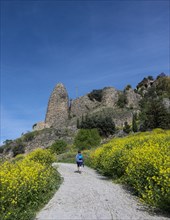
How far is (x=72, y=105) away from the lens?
7806 centimetres

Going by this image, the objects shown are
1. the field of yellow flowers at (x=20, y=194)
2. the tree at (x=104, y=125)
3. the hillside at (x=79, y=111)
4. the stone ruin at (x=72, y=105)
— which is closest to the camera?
the field of yellow flowers at (x=20, y=194)

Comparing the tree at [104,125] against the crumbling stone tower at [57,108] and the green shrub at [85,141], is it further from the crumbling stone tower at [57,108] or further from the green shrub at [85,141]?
the crumbling stone tower at [57,108]

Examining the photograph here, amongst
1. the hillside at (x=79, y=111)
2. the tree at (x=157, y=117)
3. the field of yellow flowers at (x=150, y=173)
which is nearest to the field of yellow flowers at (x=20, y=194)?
the field of yellow flowers at (x=150, y=173)

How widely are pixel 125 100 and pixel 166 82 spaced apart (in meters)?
12.2

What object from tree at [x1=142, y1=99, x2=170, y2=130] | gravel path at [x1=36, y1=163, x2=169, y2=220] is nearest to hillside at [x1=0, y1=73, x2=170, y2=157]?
tree at [x1=142, y1=99, x2=170, y2=130]

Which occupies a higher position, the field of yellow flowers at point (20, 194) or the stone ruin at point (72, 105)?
the stone ruin at point (72, 105)

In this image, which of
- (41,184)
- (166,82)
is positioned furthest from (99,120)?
(41,184)

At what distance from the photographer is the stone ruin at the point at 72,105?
73.9m

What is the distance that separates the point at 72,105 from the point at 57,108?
14.0ft

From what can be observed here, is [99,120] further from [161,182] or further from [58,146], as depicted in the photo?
[161,182]

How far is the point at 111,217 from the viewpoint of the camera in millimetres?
7383

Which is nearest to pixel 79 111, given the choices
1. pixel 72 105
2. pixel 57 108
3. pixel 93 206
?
pixel 72 105

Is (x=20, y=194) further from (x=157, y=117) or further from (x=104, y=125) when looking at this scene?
(x=104, y=125)

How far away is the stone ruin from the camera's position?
73875 mm
